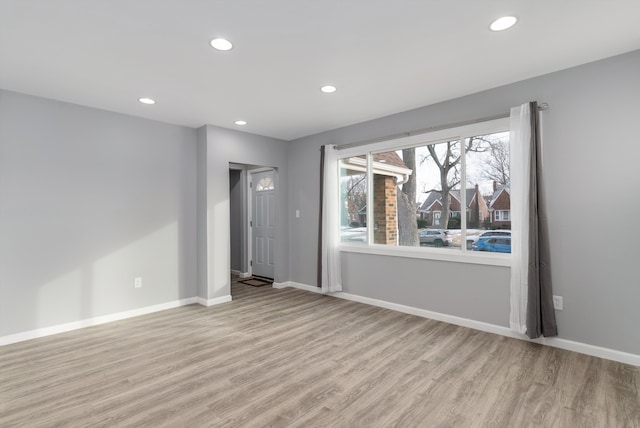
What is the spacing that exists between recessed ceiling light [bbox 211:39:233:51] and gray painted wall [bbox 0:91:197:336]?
2.22m

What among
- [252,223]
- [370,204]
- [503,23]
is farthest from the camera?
[252,223]

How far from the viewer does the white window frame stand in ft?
10.8

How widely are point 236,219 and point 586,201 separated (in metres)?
5.58

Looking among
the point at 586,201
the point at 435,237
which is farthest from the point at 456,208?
the point at 586,201

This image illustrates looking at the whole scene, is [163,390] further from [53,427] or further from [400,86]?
[400,86]

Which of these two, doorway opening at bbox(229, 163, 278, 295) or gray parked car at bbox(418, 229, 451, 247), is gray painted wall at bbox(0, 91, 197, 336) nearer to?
doorway opening at bbox(229, 163, 278, 295)

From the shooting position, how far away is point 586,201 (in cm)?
278

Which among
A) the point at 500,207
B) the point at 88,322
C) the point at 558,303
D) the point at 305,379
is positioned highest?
the point at 500,207

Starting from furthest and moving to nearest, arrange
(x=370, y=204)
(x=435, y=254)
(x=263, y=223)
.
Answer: (x=263, y=223) → (x=370, y=204) → (x=435, y=254)

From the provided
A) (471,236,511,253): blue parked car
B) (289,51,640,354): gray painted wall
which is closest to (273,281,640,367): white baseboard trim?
(289,51,640,354): gray painted wall

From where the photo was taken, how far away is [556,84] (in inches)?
115

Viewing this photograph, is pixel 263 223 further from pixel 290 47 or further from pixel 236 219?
pixel 290 47

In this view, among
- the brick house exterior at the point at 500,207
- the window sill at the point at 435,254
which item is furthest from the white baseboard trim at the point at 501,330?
the brick house exterior at the point at 500,207

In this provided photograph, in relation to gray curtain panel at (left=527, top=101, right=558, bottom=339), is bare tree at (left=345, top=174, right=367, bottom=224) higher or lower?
higher
